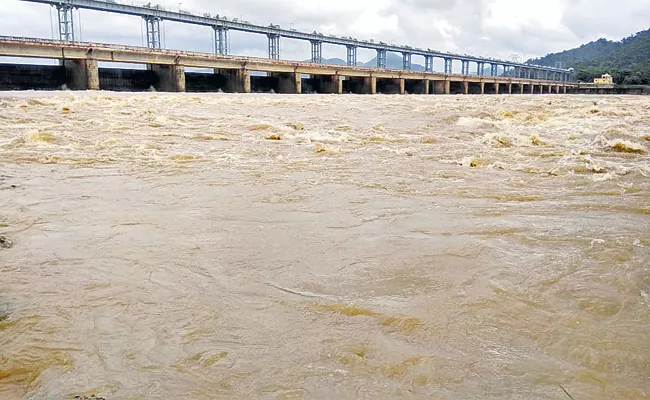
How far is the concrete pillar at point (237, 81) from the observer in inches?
1362

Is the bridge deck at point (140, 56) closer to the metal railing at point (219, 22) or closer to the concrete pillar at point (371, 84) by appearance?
the concrete pillar at point (371, 84)

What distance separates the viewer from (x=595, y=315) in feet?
7.87

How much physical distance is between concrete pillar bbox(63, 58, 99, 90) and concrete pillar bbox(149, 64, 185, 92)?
174 inches

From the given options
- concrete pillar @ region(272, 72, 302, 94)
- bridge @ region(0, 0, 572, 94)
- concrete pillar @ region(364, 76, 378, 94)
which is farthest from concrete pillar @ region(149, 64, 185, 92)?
concrete pillar @ region(364, 76, 378, 94)

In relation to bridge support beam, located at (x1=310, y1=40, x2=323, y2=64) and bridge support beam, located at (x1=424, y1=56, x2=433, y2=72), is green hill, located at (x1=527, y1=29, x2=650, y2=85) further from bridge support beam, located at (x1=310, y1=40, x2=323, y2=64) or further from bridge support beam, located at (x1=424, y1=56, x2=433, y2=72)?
bridge support beam, located at (x1=310, y1=40, x2=323, y2=64)

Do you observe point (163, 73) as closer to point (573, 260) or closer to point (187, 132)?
point (187, 132)

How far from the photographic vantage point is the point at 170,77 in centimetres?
3086

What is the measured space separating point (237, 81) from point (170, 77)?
531 cm

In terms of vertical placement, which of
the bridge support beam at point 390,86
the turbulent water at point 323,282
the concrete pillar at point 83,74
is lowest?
the turbulent water at point 323,282

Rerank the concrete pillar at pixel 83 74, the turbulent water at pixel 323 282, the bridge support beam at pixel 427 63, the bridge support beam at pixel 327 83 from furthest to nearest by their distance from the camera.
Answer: the bridge support beam at pixel 427 63, the bridge support beam at pixel 327 83, the concrete pillar at pixel 83 74, the turbulent water at pixel 323 282

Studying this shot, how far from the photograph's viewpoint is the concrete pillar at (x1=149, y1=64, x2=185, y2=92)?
100ft

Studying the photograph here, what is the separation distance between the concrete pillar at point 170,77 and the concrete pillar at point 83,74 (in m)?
4.43

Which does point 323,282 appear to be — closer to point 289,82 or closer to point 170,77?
point 170,77

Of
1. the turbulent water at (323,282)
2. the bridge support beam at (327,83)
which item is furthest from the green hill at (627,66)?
the turbulent water at (323,282)
